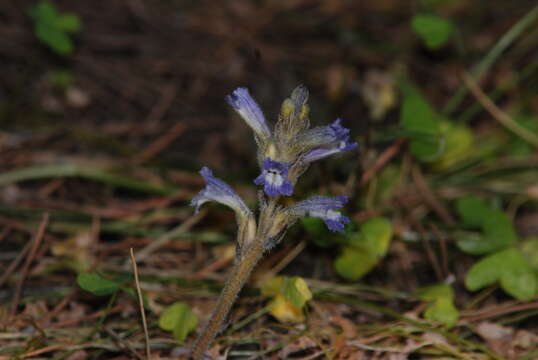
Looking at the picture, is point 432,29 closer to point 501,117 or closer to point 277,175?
point 501,117

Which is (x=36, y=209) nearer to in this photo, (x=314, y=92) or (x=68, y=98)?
(x=68, y=98)

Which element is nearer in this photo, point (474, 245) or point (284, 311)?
point (284, 311)

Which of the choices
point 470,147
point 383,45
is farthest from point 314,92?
point 470,147

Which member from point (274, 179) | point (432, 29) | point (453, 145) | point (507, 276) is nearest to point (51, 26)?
point (432, 29)

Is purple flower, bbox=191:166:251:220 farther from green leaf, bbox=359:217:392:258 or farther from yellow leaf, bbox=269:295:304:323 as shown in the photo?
green leaf, bbox=359:217:392:258

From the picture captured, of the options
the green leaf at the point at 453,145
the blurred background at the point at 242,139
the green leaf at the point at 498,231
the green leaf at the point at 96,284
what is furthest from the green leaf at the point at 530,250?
the green leaf at the point at 96,284

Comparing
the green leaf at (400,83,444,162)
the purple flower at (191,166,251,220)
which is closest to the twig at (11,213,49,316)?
the purple flower at (191,166,251,220)
